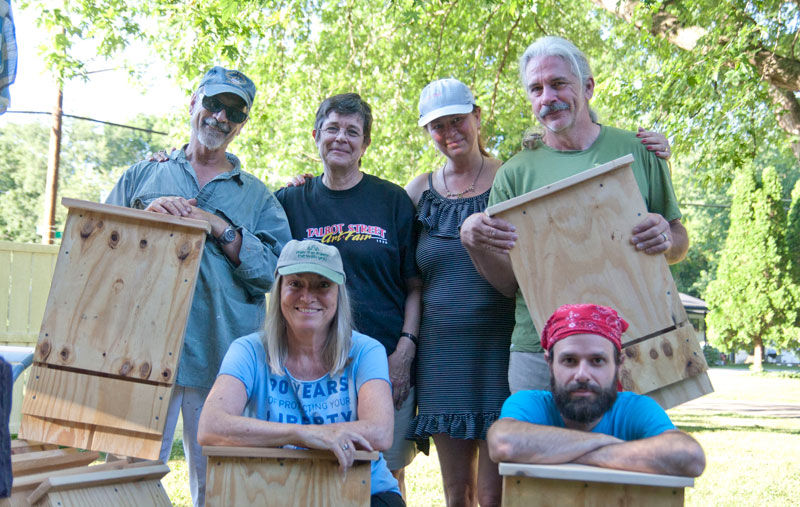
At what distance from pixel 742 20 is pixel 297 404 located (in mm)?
6684

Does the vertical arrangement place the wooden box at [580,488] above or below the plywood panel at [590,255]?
below

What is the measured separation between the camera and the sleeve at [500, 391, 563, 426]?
2521 millimetres

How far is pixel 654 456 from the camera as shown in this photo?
2.22 m

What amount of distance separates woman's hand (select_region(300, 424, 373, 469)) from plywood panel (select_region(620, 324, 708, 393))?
1042 mm

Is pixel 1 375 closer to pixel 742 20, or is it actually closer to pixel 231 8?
pixel 231 8

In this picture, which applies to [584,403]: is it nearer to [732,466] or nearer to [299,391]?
[299,391]

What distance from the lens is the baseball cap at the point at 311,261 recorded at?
115 inches

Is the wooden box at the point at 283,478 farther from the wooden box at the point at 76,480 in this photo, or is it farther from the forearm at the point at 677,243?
the forearm at the point at 677,243

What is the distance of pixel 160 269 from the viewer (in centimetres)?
317

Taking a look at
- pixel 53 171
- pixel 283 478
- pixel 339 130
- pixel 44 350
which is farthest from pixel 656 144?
pixel 53 171

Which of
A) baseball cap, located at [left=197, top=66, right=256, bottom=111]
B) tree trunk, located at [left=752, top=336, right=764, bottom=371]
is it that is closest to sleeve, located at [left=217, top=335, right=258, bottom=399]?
baseball cap, located at [left=197, top=66, right=256, bottom=111]

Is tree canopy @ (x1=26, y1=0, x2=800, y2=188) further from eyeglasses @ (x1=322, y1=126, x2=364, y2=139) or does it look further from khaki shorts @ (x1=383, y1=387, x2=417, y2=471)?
khaki shorts @ (x1=383, y1=387, x2=417, y2=471)

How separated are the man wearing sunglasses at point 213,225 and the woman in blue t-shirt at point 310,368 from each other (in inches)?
16.3

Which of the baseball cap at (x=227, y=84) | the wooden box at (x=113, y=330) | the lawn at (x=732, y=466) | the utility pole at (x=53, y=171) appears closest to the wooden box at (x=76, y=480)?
the wooden box at (x=113, y=330)
